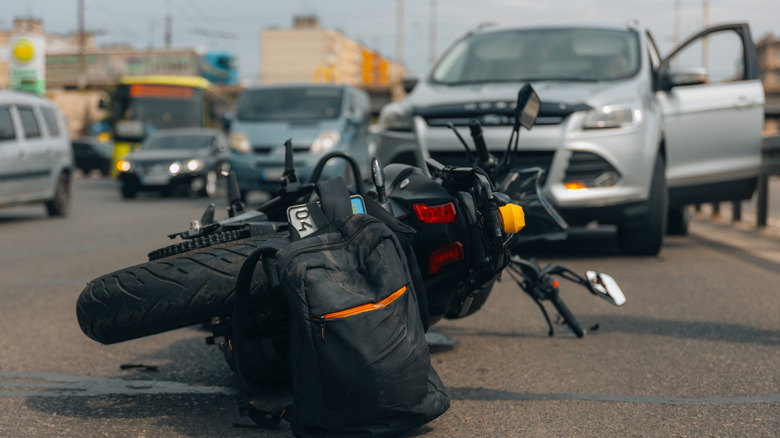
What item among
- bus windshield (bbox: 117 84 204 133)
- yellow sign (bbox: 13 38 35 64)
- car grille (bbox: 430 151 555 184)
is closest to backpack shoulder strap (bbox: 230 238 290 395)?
car grille (bbox: 430 151 555 184)

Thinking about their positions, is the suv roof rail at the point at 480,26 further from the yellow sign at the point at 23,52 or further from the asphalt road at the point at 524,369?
Result: the yellow sign at the point at 23,52

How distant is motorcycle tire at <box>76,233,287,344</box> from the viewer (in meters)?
3.37

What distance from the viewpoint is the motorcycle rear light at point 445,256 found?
366 cm

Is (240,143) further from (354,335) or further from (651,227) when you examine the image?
(354,335)

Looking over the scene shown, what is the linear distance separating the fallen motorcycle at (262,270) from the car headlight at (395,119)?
158 inches

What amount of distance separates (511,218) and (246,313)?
3.20ft

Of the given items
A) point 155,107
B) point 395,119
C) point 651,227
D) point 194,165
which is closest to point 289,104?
point 194,165

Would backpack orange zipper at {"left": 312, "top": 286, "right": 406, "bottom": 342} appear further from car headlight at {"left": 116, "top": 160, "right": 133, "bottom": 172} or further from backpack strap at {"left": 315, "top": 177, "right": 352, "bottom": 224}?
car headlight at {"left": 116, "top": 160, "right": 133, "bottom": 172}

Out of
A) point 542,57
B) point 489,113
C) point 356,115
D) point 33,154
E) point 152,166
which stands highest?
point 542,57

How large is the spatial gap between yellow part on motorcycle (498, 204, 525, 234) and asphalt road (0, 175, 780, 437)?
67 centimetres

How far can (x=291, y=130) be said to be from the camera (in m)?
16.4

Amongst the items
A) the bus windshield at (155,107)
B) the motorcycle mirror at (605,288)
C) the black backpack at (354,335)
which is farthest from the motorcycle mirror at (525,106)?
the bus windshield at (155,107)

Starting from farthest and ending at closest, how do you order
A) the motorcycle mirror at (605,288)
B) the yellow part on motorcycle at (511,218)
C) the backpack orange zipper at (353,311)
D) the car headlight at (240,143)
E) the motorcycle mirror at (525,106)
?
1. the car headlight at (240,143)
2. the motorcycle mirror at (605,288)
3. the motorcycle mirror at (525,106)
4. the yellow part on motorcycle at (511,218)
5. the backpack orange zipper at (353,311)

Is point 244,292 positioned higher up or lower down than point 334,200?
lower down
